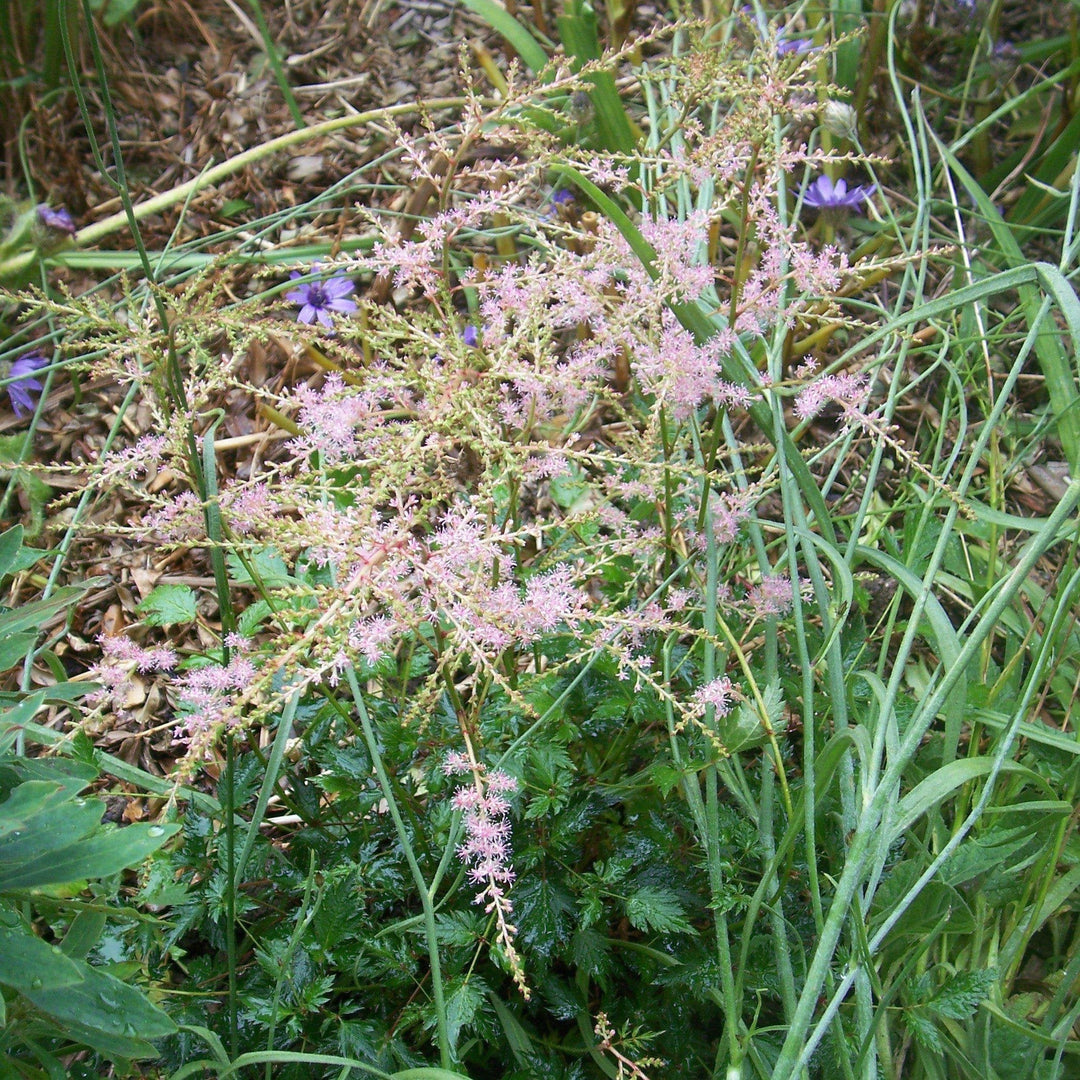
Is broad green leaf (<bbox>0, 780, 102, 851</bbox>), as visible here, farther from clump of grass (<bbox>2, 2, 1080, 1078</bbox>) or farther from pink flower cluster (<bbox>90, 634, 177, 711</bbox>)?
pink flower cluster (<bbox>90, 634, 177, 711</bbox>)

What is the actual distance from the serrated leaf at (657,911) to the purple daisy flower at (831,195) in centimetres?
130

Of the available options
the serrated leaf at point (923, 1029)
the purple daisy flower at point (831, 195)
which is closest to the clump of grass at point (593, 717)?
the serrated leaf at point (923, 1029)

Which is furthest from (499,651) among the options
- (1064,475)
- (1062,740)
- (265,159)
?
(265,159)

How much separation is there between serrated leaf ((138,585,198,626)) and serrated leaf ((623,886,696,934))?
2.16 ft

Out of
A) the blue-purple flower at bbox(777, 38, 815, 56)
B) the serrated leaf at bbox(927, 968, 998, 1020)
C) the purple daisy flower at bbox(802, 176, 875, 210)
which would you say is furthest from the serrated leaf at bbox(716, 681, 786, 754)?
the blue-purple flower at bbox(777, 38, 815, 56)

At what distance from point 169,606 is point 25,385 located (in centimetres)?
84

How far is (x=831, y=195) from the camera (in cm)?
177

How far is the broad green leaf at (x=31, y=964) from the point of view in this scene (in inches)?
28.6

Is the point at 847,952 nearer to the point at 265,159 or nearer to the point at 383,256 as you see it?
the point at 383,256

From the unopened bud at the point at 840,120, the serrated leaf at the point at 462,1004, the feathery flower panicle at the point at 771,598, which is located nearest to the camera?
the serrated leaf at the point at 462,1004

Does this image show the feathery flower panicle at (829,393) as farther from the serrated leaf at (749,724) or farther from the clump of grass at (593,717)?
the serrated leaf at (749,724)

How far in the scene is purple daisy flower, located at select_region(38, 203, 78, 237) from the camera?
1.83 meters

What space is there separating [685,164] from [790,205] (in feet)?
3.77

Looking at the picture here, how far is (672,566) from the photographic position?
1.41 m
